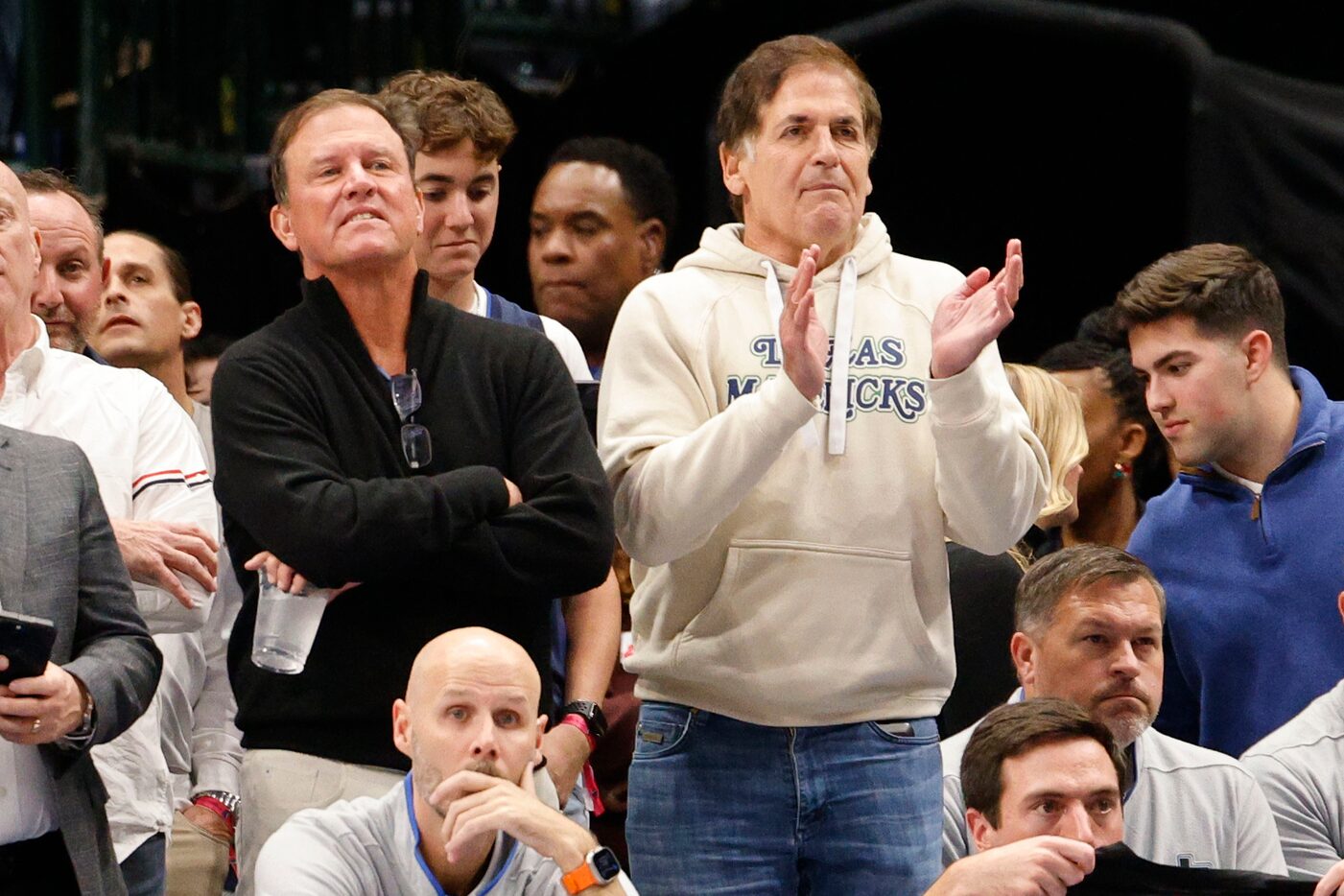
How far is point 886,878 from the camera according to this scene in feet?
9.48

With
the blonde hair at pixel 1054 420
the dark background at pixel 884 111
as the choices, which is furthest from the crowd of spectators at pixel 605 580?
the dark background at pixel 884 111

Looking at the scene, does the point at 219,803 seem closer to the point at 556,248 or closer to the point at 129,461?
the point at 129,461

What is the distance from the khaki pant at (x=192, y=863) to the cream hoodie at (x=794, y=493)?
1.18 metres

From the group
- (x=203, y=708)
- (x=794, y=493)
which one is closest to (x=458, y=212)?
(x=794, y=493)

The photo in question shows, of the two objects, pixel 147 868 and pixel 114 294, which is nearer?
pixel 147 868

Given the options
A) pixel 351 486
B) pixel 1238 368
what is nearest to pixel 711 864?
pixel 351 486

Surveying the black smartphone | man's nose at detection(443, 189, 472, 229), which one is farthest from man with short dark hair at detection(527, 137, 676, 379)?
the black smartphone

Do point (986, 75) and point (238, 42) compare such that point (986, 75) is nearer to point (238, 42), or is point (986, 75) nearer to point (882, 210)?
point (882, 210)

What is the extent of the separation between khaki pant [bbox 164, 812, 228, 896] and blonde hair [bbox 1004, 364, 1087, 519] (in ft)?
5.90

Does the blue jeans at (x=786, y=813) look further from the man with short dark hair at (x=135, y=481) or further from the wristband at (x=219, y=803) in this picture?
the wristband at (x=219, y=803)

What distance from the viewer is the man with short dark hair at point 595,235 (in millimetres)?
4547

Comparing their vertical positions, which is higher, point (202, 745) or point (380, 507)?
point (380, 507)

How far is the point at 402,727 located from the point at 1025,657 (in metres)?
1.26

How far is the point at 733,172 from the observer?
331 cm
